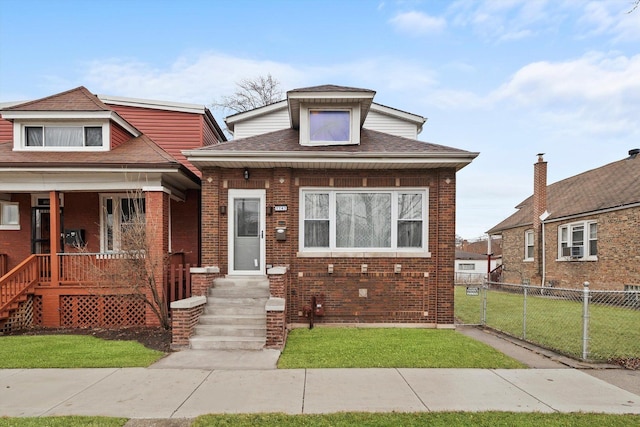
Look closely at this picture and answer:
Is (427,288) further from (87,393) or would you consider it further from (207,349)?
(87,393)

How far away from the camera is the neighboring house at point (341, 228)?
28.4 ft

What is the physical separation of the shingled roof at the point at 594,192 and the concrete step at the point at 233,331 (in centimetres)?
1460

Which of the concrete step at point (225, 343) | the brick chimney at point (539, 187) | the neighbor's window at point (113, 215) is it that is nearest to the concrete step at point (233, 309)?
the concrete step at point (225, 343)

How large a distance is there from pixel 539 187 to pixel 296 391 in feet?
61.8

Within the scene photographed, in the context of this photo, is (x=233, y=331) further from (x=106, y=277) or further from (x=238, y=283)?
(x=106, y=277)


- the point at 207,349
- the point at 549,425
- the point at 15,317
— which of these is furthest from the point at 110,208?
the point at 549,425

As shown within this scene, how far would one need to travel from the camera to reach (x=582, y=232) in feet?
53.4

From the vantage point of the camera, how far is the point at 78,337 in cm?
771

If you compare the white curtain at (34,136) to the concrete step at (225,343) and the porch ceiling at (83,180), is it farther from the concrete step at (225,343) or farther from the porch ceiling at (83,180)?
the concrete step at (225,343)

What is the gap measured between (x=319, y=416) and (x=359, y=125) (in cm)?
712

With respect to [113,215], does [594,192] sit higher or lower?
higher

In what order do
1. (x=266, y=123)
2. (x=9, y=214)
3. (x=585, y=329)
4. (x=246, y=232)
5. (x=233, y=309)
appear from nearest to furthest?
(x=585, y=329), (x=233, y=309), (x=246, y=232), (x=9, y=214), (x=266, y=123)

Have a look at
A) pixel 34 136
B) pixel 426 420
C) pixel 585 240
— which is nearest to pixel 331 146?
pixel 426 420

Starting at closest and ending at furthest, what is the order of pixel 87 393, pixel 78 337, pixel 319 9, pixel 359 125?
pixel 87 393, pixel 78 337, pixel 359 125, pixel 319 9
